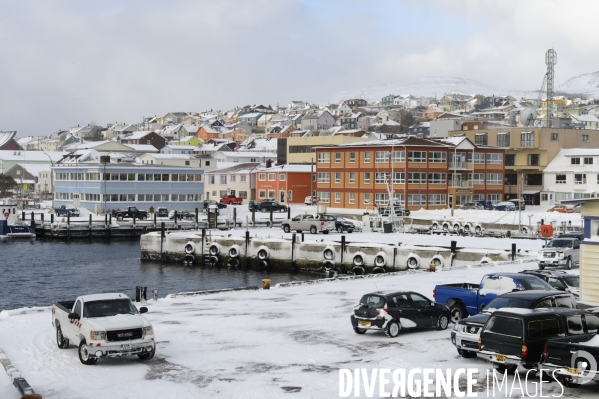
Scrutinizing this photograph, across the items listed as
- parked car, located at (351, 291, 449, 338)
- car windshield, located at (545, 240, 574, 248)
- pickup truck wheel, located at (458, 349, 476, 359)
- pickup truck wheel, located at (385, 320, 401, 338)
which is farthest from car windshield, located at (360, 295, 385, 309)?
car windshield, located at (545, 240, 574, 248)

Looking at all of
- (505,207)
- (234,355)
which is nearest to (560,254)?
(234,355)

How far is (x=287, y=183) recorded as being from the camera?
110625mm

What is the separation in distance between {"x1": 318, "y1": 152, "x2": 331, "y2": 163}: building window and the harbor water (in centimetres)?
3560

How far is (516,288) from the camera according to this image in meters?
24.8

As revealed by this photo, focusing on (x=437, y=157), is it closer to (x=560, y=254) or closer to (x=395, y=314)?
(x=560, y=254)

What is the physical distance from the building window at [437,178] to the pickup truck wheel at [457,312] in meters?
68.4

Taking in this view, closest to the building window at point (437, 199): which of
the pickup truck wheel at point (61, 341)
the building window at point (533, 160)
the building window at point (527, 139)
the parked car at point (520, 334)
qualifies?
the building window at point (533, 160)

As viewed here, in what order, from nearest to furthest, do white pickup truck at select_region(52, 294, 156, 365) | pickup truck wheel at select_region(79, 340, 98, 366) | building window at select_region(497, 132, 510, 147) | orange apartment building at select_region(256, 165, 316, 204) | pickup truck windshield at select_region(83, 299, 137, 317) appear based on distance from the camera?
white pickup truck at select_region(52, 294, 156, 365) < pickup truck wheel at select_region(79, 340, 98, 366) < pickup truck windshield at select_region(83, 299, 137, 317) < building window at select_region(497, 132, 510, 147) < orange apartment building at select_region(256, 165, 316, 204)

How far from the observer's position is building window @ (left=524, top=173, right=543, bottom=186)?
345ft

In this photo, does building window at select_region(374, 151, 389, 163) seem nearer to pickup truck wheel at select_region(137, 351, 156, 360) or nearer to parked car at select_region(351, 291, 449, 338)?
parked car at select_region(351, 291, 449, 338)

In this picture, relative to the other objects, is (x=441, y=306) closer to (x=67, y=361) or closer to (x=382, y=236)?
(x=67, y=361)

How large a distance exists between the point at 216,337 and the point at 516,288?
9544 millimetres

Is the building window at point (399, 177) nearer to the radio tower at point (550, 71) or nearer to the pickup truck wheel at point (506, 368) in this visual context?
the radio tower at point (550, 71)

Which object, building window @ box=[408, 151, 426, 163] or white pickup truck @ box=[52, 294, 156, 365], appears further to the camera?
building window @ box=[408, 151, 426, 163]
